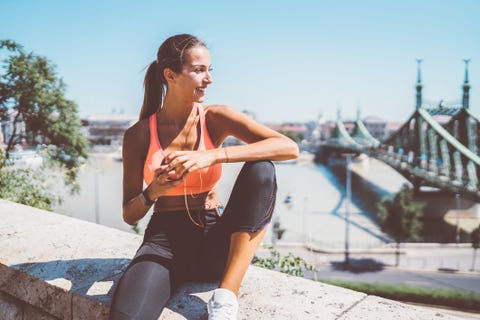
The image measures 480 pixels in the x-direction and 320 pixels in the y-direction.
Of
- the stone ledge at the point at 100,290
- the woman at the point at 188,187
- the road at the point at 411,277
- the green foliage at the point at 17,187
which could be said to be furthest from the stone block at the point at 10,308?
the road at the point at 411,277

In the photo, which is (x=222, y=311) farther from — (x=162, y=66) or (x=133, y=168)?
(x=162, y=66)

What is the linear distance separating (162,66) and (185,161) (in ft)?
1.58

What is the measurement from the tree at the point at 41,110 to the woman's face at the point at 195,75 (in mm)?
8372

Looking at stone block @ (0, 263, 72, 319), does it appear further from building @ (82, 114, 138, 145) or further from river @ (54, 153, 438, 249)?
building @ (82, 114, 138, 145)

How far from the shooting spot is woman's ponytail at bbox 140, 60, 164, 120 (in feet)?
5.30

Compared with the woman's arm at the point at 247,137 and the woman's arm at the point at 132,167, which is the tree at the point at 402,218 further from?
the woman's arm at the point at 132,167

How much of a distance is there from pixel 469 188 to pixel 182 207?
82.7 ft

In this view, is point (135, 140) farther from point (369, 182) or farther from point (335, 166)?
point (335, 166)

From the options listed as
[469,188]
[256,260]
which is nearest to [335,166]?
[469,188]

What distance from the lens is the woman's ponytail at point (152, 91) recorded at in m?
1.62

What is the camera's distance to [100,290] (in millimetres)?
1444

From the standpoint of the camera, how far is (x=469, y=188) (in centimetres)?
2273

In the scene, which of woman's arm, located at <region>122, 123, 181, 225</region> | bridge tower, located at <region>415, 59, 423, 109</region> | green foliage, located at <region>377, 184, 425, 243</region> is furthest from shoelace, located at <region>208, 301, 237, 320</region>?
bridge tower, located at <region>415, 59, 423, 109</region>

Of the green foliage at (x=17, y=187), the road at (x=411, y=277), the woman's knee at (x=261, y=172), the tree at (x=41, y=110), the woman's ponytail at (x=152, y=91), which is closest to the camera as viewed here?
the woman's knee at (x=261, y=172)
